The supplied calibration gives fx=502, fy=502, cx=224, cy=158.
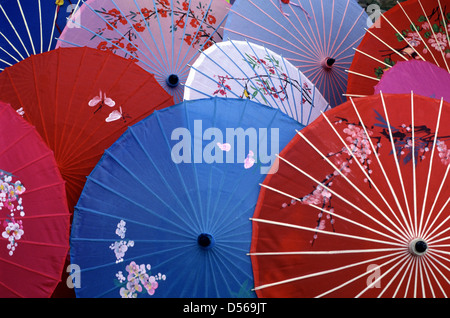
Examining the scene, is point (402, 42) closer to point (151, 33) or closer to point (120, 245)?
point (151, 33)

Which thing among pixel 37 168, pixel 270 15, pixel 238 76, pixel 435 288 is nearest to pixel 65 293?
pixel 37 168

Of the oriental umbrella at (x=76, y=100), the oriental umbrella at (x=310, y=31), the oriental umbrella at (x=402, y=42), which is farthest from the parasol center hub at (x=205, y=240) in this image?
the oriental umbrella at (x=310, y=31)

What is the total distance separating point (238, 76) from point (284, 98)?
0.86 feet

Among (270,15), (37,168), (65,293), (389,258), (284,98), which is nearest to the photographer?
(389,258)

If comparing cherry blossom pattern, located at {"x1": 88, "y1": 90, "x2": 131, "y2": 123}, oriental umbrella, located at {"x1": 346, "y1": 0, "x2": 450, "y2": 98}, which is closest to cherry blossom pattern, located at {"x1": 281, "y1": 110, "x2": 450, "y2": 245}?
oriental umbrella, located at {"x1": 346, "y1": 0, "x2": 450, "y2": 98}

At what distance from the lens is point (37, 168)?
2109mm

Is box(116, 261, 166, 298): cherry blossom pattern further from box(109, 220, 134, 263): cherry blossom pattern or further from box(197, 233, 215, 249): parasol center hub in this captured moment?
box(197, 233, 215, 249): parasol center hub

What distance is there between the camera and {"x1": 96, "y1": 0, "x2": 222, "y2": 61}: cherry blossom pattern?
2.88 metres

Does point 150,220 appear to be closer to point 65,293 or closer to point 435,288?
point 65,293

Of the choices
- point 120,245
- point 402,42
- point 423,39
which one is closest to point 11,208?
point 120,245

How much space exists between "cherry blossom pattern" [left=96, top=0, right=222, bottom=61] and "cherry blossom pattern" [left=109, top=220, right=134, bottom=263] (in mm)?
1181

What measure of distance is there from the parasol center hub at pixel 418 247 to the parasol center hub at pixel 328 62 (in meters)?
1.53

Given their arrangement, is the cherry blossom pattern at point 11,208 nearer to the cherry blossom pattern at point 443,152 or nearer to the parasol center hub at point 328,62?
the cherry blossom pattern at point 443,152

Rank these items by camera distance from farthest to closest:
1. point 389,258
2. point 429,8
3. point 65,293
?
point 429,8 → point 65,293 → point 389,258
